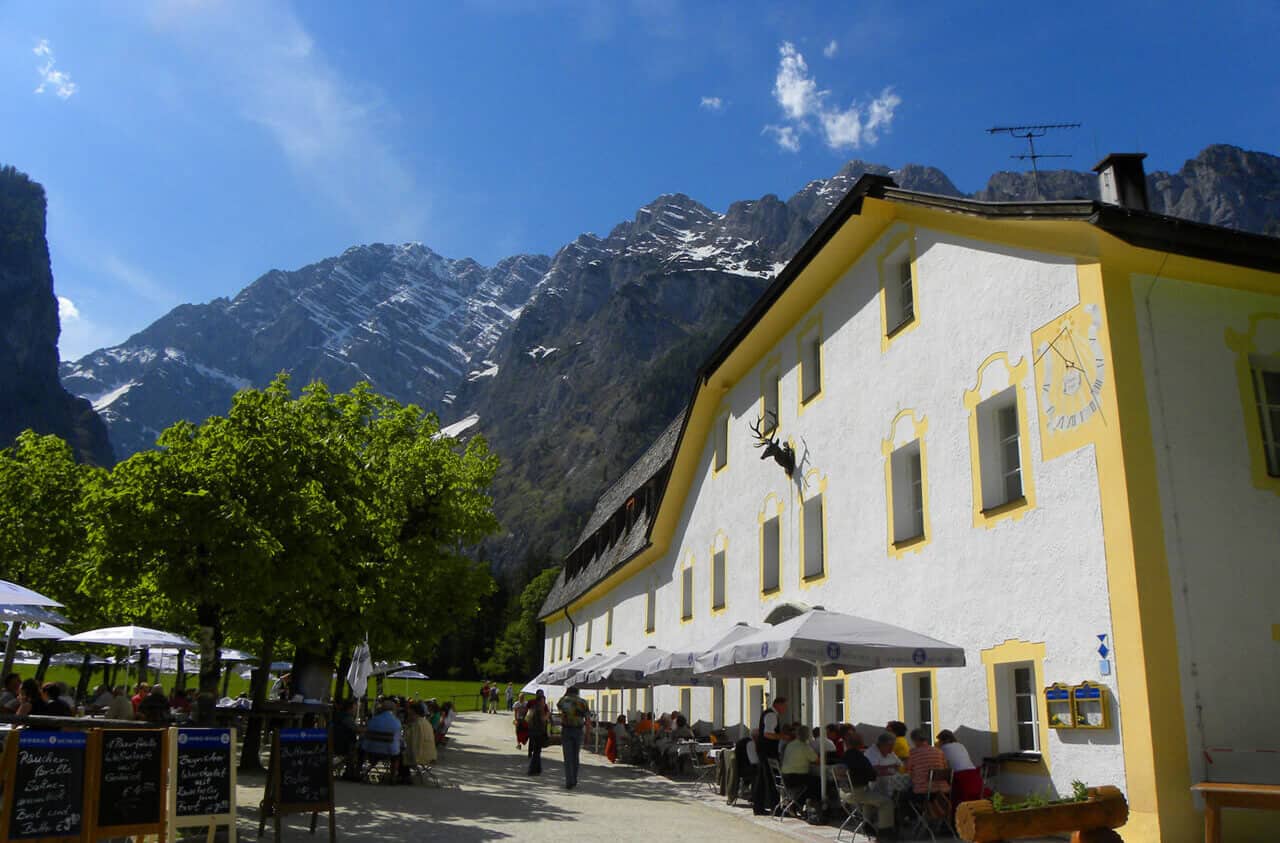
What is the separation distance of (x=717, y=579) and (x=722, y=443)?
330 cm

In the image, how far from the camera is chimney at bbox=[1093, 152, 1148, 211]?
11844 millimetres

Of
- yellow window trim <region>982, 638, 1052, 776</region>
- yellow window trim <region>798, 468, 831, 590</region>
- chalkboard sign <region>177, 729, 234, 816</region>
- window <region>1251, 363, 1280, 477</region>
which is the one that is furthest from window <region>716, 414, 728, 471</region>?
chalkboard sign <region>177, 729, 234, 816</region>

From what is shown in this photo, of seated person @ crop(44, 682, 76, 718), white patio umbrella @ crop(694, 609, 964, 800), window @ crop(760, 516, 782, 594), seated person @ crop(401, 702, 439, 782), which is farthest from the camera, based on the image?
window @ crop(760, 516, 782, 594)

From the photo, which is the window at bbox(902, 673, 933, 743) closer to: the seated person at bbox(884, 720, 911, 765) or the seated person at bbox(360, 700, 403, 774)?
the seated person at bbox(884, 720, 911, 765)

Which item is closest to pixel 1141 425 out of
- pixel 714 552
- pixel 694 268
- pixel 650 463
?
pixel 714 552

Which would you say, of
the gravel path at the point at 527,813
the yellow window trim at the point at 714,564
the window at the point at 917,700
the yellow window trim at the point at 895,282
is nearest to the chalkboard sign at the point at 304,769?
the gravel path at the point at 527,813

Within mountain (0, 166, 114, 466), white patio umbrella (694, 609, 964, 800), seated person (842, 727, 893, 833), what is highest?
mountain (0, 166, 114, 466)

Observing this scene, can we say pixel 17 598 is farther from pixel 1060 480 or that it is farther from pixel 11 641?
pixel 1060 480

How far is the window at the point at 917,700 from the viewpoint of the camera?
12500mm

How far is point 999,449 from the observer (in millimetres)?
11602

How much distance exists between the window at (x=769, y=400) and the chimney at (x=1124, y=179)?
811 centimetres

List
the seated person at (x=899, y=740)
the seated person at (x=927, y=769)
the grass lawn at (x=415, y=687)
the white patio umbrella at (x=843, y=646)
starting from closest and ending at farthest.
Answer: the seated person at (x=927, y=769) → the white patio umbrella at (x=843, y=646) → the seated person at (x=899, y=740) → the grass lawn at (x=415, y=687)

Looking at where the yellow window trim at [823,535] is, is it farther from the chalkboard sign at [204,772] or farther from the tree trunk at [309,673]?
the tree trunk at [309,673]

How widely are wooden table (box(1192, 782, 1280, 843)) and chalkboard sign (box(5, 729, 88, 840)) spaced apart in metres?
8.69
